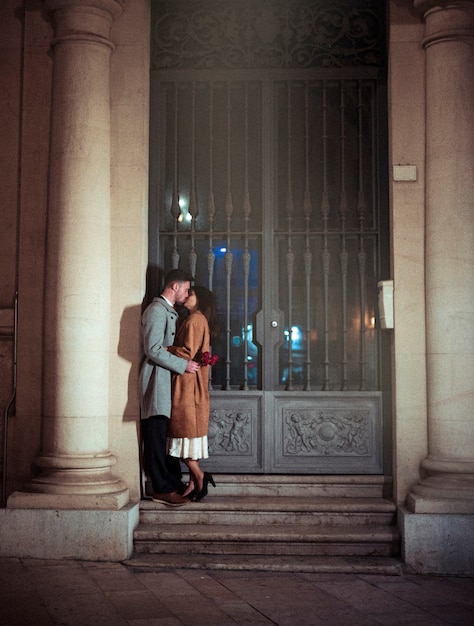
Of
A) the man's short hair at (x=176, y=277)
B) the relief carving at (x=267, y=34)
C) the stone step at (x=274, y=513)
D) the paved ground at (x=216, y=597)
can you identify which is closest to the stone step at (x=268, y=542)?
the stone step at (x=274, y=513)

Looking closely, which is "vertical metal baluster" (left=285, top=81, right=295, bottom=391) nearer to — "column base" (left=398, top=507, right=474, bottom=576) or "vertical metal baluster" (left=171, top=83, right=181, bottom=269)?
"vertical metal baluster" (left=171, top=83, right=181, bottom=269)

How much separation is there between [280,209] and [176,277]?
131cm

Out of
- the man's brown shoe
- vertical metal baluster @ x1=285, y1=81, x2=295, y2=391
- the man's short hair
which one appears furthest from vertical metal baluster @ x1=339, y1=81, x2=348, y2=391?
the man's brown shoe

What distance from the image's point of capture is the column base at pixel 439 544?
615 cm

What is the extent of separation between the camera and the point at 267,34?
7.62 m

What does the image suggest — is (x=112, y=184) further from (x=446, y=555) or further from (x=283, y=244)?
(x=446, y=555)

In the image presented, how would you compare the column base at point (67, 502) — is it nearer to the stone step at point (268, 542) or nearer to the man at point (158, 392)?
the stone step at point (268, 542)

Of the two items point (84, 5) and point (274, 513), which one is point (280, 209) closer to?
point (84, 5)

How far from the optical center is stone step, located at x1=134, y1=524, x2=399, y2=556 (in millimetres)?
6422

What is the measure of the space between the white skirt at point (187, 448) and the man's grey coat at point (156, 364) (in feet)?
0.81

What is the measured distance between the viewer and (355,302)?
7414mm

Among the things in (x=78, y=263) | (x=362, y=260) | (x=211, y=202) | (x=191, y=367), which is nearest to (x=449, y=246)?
(x=362, y=260)

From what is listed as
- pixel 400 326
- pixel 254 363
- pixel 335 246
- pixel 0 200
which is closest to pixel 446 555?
pixel 400 326

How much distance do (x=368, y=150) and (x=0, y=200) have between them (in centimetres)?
343
